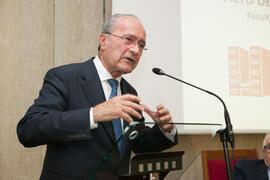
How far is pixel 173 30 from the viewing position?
10.0ft

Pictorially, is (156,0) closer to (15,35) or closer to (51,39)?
(51,39)

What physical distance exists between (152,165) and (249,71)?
2646mm

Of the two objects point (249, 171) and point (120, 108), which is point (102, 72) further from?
point (249, 171)

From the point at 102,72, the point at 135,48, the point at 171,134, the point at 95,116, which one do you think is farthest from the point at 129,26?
the point at 171,134

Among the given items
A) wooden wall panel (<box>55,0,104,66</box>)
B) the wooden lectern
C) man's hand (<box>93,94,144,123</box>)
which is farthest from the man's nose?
wooden wall panel (<box>55,0,104,66</box>)

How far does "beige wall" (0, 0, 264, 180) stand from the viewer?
2621 mm

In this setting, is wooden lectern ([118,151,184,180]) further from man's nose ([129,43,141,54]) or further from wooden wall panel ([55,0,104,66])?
wooden wall panel ([55,0,104,66])

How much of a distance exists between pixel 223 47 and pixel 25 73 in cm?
184

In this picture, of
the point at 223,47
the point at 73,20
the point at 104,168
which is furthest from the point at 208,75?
the point at 104,168

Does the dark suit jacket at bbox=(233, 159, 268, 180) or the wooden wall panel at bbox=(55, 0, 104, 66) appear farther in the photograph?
the wooden wall panel at bbox=(55, 0, 104, 66)

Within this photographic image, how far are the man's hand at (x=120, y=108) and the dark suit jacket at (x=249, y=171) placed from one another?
984 millimetres

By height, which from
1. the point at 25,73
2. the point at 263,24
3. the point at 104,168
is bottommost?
the point at 104,168

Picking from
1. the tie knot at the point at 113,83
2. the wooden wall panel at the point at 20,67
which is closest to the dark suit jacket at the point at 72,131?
the tie knot at the point at 113,83

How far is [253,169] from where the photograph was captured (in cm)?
216
